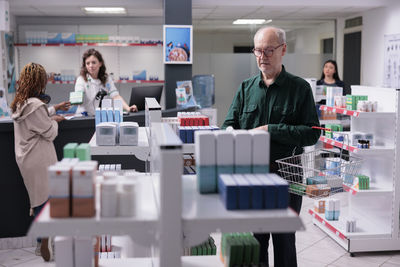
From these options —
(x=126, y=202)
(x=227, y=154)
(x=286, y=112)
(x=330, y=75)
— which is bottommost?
(x=126, y=202)

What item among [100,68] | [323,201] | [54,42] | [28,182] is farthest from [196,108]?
[54,42]

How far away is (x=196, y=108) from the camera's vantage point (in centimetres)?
694

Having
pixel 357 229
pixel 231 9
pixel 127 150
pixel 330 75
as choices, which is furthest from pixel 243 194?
pixel 231 9

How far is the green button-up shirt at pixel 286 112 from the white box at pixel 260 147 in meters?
0.84

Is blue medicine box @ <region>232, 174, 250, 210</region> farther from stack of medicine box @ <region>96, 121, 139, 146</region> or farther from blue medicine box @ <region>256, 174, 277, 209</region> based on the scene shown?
stack of medicine box @ <region>96, 121, 139, 146</region>

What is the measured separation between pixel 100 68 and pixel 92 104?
43 cm

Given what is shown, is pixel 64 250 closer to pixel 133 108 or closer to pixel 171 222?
pixel 171 222

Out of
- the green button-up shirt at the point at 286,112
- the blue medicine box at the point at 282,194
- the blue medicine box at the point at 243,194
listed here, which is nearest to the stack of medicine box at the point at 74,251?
the blue medicine box at the point at 243,194

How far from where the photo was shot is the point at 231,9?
9.13 metres

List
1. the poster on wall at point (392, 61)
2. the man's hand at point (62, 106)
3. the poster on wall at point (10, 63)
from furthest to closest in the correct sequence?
the poster on wall at point (10, 63) < the poster on wall at point (392, 61) < the man's hand at point (62, 106)

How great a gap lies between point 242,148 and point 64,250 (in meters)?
0.87

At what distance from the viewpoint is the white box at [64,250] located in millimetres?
2012

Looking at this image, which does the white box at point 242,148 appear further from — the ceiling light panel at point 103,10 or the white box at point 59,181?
the ceiling light panel at point 103,10

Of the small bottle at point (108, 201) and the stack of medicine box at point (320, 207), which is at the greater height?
the small bottle at point (108, 201)
